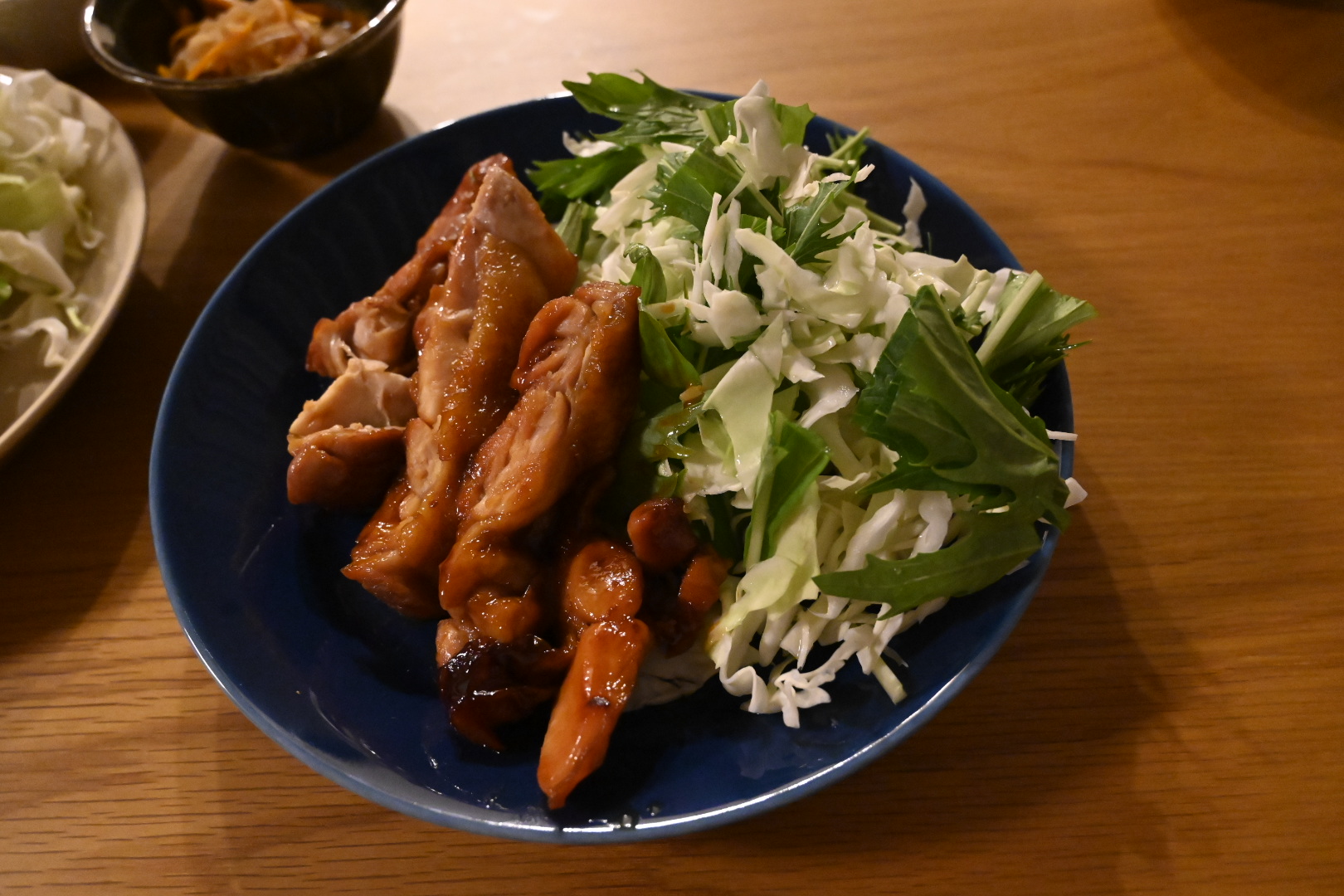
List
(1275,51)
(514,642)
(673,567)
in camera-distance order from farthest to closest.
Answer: (1275,51) → (673,567) → (514,642)

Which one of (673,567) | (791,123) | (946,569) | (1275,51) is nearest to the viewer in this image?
(946,569)

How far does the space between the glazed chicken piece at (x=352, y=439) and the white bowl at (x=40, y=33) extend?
6.90 feet

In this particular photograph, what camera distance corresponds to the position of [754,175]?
1.73m

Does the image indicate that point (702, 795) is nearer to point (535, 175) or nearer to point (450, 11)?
point (535, 175)

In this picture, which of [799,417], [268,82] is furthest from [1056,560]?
[268,82]

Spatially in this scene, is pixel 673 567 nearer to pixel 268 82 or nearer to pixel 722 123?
pixel 722 123

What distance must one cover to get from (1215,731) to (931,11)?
2720 mm

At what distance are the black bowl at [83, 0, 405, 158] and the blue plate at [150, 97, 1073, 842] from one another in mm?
438

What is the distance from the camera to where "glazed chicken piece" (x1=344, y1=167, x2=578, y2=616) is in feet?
5.40

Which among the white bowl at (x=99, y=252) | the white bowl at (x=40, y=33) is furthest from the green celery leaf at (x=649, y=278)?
the white bowl at (x=40, y=33)

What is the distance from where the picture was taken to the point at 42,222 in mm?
2281

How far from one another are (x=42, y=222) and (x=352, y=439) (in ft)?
4.49

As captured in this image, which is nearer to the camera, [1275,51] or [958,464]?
[958,464]

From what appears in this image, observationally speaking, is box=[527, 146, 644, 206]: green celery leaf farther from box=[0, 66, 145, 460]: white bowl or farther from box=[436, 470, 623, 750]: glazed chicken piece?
box=[0, 66, 145, 460]: white bowl
